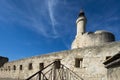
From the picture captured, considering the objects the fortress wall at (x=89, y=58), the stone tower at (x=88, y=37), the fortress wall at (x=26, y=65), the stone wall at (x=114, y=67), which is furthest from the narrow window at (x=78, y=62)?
the stone tower at (x=88, y=37)

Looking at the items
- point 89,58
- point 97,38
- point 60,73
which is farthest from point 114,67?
point 97,38

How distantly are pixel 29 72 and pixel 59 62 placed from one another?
3.92m

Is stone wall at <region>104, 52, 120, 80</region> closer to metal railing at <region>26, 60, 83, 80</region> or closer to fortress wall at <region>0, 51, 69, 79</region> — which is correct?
metal railing at <region>26, 60, 83, 80</region>

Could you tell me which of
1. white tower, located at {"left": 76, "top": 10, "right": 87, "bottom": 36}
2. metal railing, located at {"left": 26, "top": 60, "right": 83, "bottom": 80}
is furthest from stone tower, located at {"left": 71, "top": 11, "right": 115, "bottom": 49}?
metal railing, located at {"left": 26, "top": 60, "right": 83, "bottom": 80}

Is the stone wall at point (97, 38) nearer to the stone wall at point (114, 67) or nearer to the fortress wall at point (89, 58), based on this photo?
the fortress wall at point (89, 58)

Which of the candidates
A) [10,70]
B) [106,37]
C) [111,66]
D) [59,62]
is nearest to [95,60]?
[59,62]

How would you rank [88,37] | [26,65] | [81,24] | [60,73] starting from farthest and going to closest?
[81,24], [88,37], [26,65], [60,73]

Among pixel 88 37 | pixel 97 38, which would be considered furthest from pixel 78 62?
pixel 88 37

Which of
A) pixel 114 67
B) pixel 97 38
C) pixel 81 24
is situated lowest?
pixel 114 67

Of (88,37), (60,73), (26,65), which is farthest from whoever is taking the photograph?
(88,37)

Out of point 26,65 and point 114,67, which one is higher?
point 26,65

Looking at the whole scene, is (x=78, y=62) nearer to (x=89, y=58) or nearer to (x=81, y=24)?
(x=89, y=58)

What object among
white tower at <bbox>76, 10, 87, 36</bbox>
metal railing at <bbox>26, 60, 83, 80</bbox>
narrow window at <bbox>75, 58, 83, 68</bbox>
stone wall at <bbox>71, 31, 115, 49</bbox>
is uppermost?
white tower at <bbox>76, 10, 87, 36</bbox>

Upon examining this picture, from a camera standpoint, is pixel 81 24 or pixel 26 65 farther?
pixel 81 24
